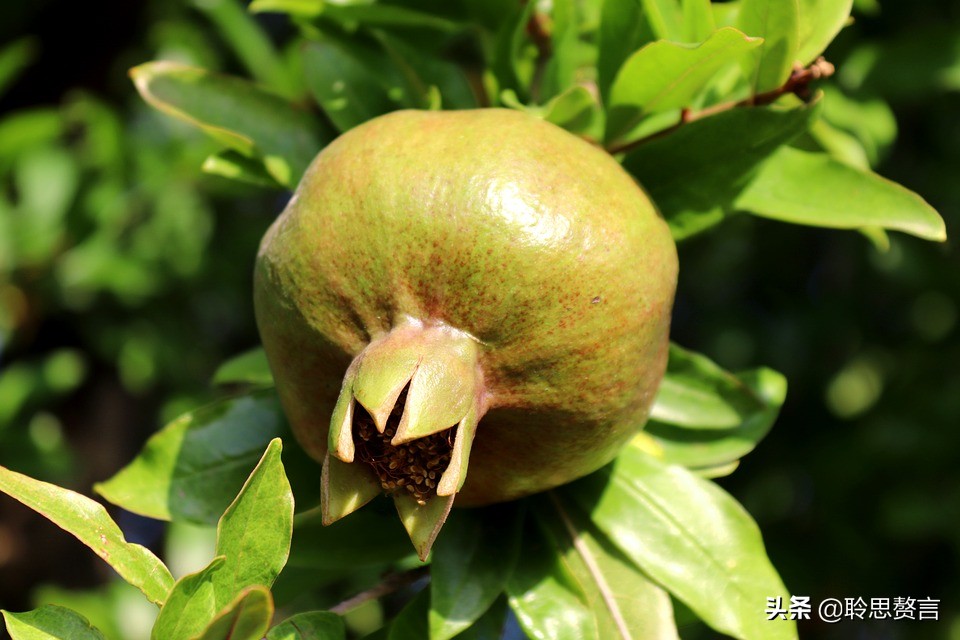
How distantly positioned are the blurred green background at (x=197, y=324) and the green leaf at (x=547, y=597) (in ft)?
4.65

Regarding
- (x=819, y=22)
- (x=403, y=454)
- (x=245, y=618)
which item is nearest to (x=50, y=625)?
(x=245, y=618)

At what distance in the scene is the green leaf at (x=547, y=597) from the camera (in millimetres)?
1024

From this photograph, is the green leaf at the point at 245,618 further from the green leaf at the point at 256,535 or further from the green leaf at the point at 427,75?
the green leaf at the point at 427,75

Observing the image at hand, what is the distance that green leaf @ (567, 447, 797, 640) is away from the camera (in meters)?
1.04

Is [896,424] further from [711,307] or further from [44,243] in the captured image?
[44,243]

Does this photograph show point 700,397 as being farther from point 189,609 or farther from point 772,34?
point 189,609

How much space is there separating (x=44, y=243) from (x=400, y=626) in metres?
1.86

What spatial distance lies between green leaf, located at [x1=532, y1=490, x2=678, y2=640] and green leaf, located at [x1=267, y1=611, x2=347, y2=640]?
0.29 m

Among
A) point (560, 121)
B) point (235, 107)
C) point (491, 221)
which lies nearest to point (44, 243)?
point (235, 107)

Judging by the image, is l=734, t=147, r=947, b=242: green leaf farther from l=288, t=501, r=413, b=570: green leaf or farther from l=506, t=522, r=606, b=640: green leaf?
l=288, t=501, r=413, b=570: green leaf

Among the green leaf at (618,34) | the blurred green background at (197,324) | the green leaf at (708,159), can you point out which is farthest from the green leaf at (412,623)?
the blurred green background at (197,324)

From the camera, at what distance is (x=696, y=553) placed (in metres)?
1.07

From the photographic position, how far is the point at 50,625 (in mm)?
846

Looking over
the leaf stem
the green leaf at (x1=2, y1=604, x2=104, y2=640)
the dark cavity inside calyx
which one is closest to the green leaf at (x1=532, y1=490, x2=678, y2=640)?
the leaf stem
